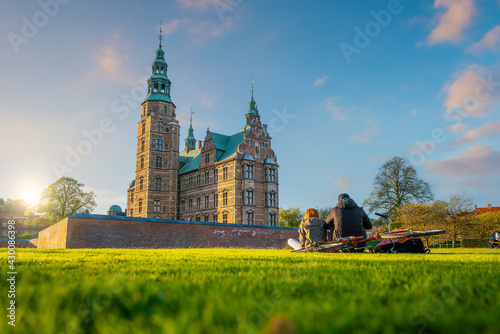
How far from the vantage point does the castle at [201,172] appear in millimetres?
44281

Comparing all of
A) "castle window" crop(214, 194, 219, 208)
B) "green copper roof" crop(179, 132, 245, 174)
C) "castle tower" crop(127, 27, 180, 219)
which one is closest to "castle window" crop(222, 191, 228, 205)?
"castle window" crop(214, 194, 219, 208)

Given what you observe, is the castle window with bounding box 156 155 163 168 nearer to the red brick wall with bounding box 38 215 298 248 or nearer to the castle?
the castle

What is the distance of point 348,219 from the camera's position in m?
10.9

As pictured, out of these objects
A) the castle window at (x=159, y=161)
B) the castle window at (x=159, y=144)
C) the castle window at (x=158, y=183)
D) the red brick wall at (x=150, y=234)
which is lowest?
the red brick wall at (x=150, y=234)

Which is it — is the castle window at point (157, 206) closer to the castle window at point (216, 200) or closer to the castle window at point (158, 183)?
the castle window at point (158, 183)

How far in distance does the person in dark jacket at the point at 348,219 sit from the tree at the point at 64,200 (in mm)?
46563

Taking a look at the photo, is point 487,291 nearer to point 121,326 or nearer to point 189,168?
point 121,326

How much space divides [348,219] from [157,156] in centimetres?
4502

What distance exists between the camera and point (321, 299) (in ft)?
6.41

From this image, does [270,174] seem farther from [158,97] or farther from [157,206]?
[158,97]

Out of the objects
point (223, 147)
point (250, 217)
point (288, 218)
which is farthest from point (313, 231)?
point (288, 218)

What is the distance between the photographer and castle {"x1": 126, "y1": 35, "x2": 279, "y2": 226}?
44.3m

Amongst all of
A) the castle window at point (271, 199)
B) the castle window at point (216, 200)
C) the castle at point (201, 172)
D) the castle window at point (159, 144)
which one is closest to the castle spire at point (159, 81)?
the castle at point (201, 172)

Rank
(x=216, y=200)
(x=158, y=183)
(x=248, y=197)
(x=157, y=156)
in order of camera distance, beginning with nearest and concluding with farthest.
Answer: (x=248, y=197), (x=216, y=200), (x=158, y=183), (x=157, y=156)
